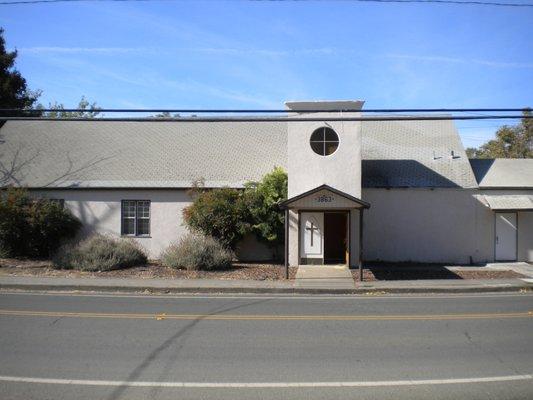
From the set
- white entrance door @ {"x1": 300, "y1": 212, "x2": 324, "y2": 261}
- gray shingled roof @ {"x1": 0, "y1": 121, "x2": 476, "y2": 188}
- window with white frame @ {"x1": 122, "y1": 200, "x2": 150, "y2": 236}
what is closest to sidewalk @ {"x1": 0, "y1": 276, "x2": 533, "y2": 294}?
white entrance door @ {"x1": 300, "y1": 212, "x2": 324, "y2": 261}

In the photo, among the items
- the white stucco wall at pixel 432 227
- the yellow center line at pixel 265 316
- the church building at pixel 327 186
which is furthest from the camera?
the white stucco wall at pixel 432 227

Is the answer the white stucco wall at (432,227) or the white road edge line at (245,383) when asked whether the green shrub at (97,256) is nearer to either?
the white stucco wall at (432,227)

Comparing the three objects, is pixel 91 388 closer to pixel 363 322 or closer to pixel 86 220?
pixel 363 322

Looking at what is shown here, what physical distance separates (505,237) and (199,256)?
13.5m

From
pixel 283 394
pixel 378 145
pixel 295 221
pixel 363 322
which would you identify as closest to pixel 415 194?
pixel 378 145

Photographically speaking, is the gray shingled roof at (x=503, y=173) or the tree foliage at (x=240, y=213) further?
the gray shingled roof at (x=503, y=173)

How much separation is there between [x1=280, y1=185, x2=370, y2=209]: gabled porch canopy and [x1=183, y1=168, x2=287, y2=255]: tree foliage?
5.35ft

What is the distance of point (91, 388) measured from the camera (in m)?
6.42

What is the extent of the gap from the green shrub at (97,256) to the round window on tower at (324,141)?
27.2 feet

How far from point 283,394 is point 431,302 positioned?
849 cm

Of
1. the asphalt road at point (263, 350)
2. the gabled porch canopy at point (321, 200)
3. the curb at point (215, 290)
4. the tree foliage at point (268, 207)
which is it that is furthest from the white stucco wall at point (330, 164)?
the asphalt road at point (263, 350)

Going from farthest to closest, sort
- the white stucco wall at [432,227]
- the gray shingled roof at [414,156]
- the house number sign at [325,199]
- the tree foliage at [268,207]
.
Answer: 1. the gray shingled roof at [414,156]
2. the white stucco wall at [432,227]
3. the tree foliage at [268,207]
4. the house number sign at [325,199]

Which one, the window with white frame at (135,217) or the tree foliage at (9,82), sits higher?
the tree foliage at (9,82)

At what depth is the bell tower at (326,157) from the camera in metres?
20.4
